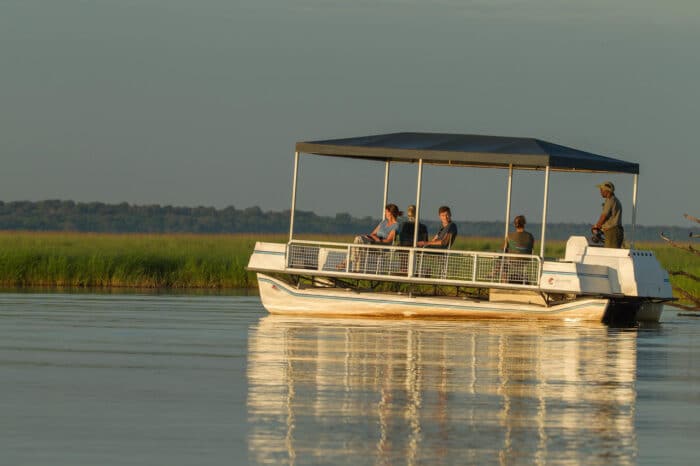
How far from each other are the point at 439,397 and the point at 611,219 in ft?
39.5

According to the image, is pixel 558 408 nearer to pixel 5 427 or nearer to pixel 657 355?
pixel 5 427

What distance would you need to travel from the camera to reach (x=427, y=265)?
24.2 m

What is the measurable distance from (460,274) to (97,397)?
37.3ft

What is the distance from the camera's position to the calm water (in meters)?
10.6

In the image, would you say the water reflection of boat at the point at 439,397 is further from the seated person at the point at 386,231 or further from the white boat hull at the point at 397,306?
the seated person at the point at 386,231

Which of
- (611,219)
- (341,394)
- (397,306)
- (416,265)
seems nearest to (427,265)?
(416,265)

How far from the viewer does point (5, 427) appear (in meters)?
11.4

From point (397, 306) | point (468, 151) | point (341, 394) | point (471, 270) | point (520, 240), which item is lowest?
point (341, 394)

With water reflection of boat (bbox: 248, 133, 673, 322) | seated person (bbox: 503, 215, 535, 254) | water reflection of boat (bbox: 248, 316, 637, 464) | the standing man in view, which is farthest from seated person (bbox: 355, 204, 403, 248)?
water reflection of boat (bbox: 248, 316, 637, 464)

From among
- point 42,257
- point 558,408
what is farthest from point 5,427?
point 42,257

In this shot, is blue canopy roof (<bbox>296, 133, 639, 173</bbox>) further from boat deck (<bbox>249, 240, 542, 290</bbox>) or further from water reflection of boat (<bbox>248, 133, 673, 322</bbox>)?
boat deck (<bbox>249, 240, 542, 290</bbox>)

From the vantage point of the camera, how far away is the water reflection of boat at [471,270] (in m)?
23.7

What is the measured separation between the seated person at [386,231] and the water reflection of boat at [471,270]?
400 millimetres

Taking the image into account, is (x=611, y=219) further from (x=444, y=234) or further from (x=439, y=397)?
(x=439, y=397)
